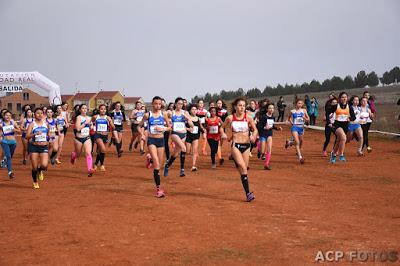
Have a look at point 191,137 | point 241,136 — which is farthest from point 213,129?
point 241,136

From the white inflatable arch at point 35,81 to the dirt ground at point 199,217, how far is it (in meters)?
23.9

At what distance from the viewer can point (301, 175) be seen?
12.7 m

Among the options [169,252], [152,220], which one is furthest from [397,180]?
[169,252]

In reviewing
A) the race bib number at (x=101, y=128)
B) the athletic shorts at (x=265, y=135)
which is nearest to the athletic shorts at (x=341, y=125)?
the athletic shorts at (x=265, y=135)

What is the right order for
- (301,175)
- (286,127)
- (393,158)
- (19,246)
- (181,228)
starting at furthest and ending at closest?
(286,127) < (393,158) < (301,175) < (181,228) < (19,246)

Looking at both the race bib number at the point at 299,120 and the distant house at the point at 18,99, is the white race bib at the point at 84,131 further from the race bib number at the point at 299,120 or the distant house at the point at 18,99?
the distant house at the point at 18,99

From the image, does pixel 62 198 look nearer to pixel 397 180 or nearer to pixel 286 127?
pixel 397 180

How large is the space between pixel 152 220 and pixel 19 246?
228cm

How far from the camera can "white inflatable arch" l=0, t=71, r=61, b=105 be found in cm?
3512

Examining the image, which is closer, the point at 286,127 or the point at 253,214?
the point at 253,214

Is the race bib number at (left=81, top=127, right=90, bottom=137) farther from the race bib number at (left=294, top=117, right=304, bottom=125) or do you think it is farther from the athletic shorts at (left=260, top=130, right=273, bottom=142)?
the race bib number at (left=294, top=117, right=304, bottom=125)

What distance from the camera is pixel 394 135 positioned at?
23609 mm

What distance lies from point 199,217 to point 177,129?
15.6 feet

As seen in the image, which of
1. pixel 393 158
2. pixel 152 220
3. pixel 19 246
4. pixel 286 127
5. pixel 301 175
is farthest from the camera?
pixel 286 127
